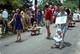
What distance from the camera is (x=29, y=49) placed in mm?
14672

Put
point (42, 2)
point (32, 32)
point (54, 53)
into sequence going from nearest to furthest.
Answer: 1. point (54, 53)
2. point (32, 32)
3. point (42, 2)

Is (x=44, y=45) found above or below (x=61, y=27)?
below

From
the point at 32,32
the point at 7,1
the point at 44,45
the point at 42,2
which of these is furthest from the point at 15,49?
the point at 42,2

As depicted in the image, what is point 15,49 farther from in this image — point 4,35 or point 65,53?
point 4,35

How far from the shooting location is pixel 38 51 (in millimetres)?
14062

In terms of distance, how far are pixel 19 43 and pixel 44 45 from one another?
170 centimetres

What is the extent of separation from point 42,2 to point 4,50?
31.4 metres

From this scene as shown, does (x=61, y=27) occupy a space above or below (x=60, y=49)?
above

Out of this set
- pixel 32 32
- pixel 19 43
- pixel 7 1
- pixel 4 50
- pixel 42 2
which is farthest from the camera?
pixel 42 2

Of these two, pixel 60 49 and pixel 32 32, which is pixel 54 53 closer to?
pixel 60 49

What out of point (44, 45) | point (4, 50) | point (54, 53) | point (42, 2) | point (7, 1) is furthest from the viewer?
point (42, 2)

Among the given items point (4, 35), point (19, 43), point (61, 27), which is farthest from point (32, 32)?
point (61, 27)

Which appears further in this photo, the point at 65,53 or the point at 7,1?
the point at 7,1

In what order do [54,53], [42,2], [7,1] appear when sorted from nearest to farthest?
1. [54,53]
2. [7,1]
3. [42,2]
